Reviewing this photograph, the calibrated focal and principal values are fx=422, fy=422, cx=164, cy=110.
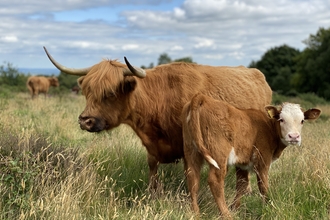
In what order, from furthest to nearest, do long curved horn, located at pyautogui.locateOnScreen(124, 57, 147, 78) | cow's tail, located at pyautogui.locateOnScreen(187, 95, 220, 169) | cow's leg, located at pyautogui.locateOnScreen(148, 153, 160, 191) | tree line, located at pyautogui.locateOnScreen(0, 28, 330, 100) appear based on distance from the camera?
tree line, located at pyautogui.locateOnScreen(0, 28, 330, 100) < cow's leg, located at pyautogui.locateOnScreen(148, 153, 160, 191) < long curved horn, located at pyautogui.locateOnScreen(124, 57, 147, 78) < cow's tail, located at pyautogui.locateOnScreen(187, 95, 220, 169)

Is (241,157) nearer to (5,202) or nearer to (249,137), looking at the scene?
(249,137)

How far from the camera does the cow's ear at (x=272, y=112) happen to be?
16.4 feet

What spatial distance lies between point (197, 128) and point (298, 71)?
4707 cm

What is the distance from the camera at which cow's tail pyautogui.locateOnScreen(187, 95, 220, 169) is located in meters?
4.60

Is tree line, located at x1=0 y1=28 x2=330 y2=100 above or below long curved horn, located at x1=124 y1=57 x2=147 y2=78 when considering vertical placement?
below

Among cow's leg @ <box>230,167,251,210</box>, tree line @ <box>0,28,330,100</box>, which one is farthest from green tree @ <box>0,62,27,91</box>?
cow's leg @ <box>230,167,251,210</box>

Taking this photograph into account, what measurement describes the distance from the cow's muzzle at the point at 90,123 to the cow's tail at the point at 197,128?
48.9 inches

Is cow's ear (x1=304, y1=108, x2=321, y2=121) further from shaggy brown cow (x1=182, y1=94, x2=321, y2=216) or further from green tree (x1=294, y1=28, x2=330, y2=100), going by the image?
green tree (x1=294, y1=28, x2=330, y2=100)

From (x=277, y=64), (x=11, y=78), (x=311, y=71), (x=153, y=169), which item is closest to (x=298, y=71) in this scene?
(x=311, y=71)

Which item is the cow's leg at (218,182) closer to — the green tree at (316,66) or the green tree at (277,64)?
the green tree at (316,66)

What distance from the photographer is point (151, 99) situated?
5.81 meters

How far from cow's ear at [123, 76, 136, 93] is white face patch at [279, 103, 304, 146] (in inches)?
75.8

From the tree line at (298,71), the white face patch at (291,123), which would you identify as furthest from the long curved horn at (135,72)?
the tree line at (298,71)

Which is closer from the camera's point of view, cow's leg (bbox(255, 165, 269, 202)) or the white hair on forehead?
the white hair on forehead
